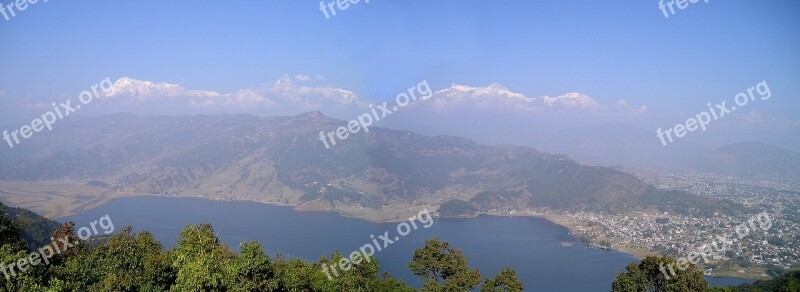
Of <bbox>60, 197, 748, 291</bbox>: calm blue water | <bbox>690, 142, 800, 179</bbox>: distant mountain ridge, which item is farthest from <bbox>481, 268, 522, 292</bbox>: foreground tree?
<bbox>690, 142, 800, 179</bbox>: distant mountain ridge

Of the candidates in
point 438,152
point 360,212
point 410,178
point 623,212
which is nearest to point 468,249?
point 360,212

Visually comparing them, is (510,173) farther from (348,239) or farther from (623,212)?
(348,239)

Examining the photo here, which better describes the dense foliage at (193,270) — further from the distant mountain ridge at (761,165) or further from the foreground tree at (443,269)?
the distant mountain ridge at (761,165)

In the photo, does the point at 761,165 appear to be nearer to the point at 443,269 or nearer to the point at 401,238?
the point at 401,238

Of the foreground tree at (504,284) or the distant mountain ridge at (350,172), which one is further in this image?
the distant mountain ridge at (350,172)

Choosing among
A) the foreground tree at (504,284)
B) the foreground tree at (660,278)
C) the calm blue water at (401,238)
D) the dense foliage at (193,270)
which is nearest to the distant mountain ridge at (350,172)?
the calm blue water at (401,238)
